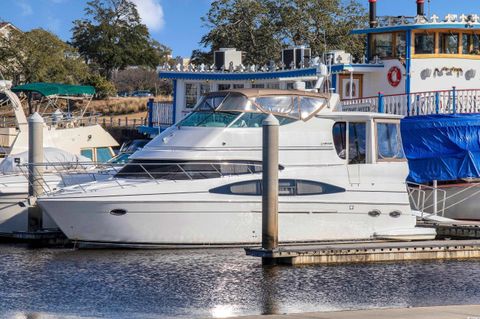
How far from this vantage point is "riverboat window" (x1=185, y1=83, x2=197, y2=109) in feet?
129

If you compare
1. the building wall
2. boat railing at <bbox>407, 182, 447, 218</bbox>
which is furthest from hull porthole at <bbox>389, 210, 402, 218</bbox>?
the building wall

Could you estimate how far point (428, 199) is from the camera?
28.3 m

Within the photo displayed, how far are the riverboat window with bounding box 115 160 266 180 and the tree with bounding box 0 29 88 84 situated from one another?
173 feet

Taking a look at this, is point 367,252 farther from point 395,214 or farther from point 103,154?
point 103,154

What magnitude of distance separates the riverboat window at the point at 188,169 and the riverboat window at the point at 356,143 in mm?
1953

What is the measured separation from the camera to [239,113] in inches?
974

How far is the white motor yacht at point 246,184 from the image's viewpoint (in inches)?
914

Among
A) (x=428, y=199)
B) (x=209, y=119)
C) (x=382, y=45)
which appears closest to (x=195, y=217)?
(x=209, y=119)

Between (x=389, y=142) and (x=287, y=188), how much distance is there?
10.2ft

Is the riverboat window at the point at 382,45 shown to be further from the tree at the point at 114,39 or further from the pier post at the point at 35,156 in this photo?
the tree at the point at 114,39

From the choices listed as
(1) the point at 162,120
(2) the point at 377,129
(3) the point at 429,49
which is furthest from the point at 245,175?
(1) the point at 162,120

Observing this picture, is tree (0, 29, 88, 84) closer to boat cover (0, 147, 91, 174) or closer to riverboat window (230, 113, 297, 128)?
boat cover (0, 147, 91, 174)

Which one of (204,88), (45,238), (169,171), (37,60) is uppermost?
(37,60)

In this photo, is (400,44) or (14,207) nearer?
(14,207)
